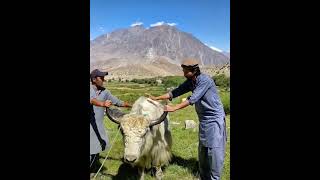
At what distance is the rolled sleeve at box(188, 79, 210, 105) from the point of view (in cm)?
488

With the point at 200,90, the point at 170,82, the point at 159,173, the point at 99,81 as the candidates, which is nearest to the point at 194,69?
the point at 200,90

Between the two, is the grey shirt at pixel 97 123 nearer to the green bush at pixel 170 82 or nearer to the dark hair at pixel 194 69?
the dark hair at pixel 194 69

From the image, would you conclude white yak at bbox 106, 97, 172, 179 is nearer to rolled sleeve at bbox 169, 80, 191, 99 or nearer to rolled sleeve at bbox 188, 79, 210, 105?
rolled sleeve at bbox 169, 80, 191, 99

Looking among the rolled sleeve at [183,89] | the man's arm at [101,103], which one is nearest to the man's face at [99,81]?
the man's arm at [101,103]

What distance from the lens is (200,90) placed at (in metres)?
4.93

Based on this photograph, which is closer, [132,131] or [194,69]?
[194,69]

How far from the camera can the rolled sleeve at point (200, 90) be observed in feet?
16.0

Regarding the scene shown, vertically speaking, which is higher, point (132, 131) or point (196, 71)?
point (196, 71)

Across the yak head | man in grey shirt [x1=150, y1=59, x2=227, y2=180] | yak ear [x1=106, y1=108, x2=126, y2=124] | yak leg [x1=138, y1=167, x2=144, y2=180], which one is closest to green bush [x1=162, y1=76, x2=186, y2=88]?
yak leg [x1=138, y1=167, x2=144, y2=180]

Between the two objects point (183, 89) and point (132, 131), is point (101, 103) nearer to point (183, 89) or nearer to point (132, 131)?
point (132, 131)

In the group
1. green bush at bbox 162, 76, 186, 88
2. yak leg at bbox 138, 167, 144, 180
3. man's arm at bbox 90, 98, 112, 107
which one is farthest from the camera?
green bush at bbox 162, 76, 186, 88
